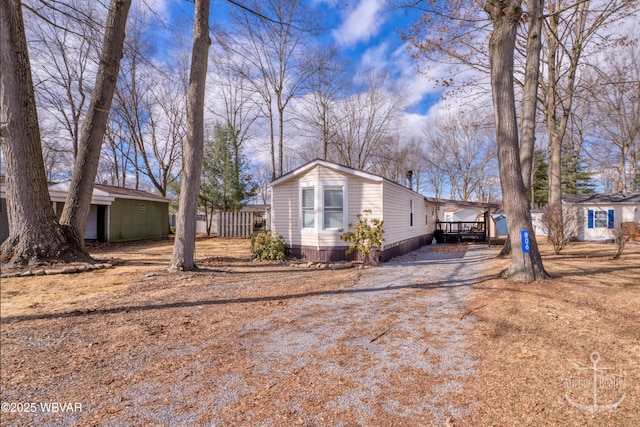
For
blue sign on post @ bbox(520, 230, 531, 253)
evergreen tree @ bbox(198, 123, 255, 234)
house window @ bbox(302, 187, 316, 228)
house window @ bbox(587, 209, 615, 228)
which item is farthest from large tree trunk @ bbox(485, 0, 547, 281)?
evergreen tree @ bbox(198, 123, 255, 234)

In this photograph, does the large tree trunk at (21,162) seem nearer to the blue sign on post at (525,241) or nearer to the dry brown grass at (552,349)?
the dry brown grass at (552,349)

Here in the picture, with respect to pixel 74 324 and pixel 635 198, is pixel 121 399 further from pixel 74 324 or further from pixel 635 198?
pixel 635 198

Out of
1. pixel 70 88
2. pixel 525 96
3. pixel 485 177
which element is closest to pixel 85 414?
pixel 525 96

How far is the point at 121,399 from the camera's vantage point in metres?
2.04

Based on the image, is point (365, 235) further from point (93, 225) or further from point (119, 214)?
point (93, 225)

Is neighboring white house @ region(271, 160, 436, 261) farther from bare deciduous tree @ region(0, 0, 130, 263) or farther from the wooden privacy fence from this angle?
the wooden privacy fence

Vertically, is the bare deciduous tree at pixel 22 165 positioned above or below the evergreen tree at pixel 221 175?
below

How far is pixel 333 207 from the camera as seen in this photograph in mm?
8859

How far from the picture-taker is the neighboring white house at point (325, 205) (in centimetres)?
873

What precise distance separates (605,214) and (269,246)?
60.9ft

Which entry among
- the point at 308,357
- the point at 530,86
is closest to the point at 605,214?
the point at 530,86

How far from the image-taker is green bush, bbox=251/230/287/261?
9055 millimetres
